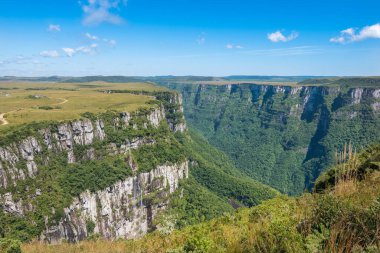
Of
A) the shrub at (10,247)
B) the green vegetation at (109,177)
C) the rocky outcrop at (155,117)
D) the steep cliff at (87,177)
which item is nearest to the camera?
the shrub at (10,247)

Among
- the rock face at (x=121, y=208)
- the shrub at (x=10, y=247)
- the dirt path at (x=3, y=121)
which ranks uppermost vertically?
the shrub at (x=10, y=247)

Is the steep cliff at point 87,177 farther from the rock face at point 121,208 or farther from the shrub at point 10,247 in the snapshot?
the shrub at point 10,247

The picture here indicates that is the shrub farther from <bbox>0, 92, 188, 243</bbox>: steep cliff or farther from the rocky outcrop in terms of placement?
the rocky outcrop

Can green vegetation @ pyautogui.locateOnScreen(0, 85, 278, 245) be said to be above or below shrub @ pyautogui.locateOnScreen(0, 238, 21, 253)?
below

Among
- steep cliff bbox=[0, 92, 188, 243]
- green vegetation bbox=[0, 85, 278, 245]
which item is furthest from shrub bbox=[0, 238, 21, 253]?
steep cliff bbox=[0, 92, 188, 243]

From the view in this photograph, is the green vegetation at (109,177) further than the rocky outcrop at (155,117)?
No

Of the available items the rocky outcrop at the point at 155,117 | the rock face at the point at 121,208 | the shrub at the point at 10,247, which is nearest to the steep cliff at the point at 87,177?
the rock face at the point at 121,208
